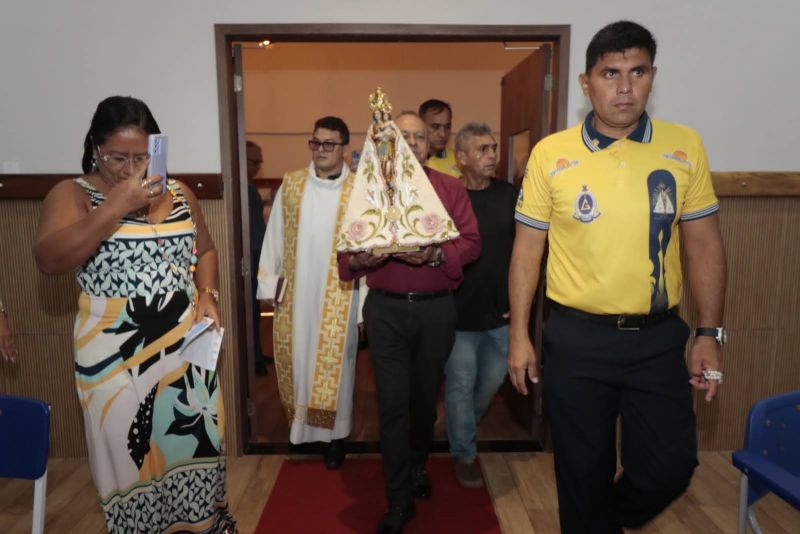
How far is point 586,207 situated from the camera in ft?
6.23

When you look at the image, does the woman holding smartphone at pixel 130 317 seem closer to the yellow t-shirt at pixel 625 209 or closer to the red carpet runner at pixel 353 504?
the red carpet runner at pixel 353 504

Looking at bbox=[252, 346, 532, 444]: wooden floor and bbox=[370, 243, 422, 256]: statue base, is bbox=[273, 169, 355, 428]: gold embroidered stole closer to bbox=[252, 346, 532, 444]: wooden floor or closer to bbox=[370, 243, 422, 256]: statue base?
bbox=[252, 346, 532, 444]: wooden floor

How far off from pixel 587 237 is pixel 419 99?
5925 millimetres

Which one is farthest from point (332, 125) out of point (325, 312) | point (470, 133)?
point (325, 312)

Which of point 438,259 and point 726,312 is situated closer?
point 438,259

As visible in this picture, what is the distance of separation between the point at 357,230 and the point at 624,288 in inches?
38.4

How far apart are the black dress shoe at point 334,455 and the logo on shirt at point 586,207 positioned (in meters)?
1.93

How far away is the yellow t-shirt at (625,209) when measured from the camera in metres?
1.87

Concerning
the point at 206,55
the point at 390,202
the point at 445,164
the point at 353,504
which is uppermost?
the point at 206,55

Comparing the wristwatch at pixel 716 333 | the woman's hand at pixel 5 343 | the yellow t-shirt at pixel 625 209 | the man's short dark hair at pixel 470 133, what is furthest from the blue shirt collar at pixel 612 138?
the woman's hand at pixel 5 343

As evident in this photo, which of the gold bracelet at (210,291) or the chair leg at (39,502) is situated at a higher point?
the gold bracelet at (210,291)

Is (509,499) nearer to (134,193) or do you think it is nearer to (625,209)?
(625,209)

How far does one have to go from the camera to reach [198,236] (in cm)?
230

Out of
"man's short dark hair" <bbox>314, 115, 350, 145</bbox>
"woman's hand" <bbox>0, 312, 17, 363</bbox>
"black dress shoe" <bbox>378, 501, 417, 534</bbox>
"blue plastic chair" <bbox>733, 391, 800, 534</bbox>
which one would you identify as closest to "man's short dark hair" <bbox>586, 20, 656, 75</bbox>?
"blue plastic chair" <bbox>733, 391, 800, 534</bbox>
